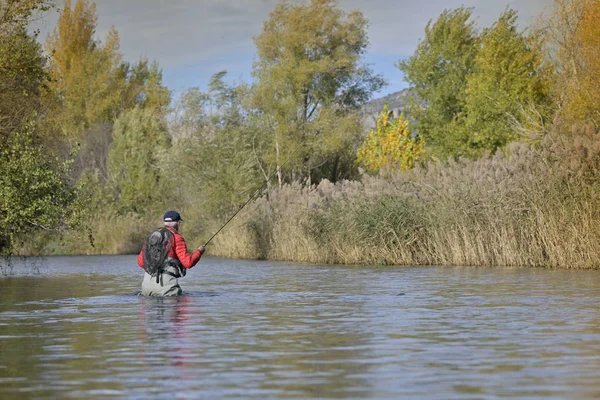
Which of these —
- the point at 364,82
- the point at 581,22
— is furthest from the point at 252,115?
the point at 581,22

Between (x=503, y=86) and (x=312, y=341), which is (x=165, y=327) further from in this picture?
(x=503, y=86)

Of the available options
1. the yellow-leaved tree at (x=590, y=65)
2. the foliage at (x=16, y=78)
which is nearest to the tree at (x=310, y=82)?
the yellow-leaved tree at (x=590, y=65)

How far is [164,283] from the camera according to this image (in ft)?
59.2

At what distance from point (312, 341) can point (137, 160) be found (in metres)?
47.0

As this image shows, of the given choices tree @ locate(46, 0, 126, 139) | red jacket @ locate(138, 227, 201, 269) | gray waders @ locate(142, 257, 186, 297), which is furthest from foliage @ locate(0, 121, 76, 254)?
tree @ locate(46, 0, 126, 139)

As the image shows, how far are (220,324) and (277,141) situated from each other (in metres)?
40.4

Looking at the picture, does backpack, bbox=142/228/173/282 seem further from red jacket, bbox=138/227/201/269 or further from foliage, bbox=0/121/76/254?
foliage, bbox=0/121/76/254

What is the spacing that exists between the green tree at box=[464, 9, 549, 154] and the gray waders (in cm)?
3936

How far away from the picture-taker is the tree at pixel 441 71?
66375 millimetres

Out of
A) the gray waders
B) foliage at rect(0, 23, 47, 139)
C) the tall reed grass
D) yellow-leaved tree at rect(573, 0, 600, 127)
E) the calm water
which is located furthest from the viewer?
yellow-leaved tree at rect(573, 0, 600, 127)

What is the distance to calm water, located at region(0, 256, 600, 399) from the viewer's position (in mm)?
8344

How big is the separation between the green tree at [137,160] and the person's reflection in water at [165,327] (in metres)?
36.7

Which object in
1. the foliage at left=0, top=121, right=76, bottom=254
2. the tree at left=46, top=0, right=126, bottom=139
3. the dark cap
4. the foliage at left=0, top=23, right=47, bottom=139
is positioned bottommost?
the dark cap

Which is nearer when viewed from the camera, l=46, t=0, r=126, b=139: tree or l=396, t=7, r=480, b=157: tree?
l=396, t=7, r=480, b=157: tree
